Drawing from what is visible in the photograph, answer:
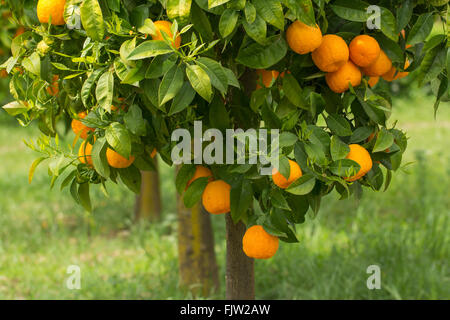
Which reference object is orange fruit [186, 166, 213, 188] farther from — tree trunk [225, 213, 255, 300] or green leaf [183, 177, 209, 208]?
tree trunk [225, 213, 255, 300]

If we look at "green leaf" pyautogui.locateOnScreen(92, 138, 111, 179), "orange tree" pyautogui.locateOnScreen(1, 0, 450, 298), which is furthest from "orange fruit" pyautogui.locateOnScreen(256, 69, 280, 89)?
"green leaf" pyautogui.locateOnScreen(92, 138, 111, 179)

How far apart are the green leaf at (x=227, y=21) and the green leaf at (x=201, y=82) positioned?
0.10 m

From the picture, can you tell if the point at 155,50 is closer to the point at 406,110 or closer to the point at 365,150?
the point at 365,150

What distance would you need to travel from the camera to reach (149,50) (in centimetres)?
108

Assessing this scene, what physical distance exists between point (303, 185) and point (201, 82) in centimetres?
33

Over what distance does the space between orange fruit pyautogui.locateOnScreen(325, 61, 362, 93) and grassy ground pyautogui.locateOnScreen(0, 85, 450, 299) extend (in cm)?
133

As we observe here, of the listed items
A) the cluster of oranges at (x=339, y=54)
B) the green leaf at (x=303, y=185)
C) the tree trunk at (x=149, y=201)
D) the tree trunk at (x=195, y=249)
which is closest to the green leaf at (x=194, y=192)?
the green leaf at (x=303, y=185)

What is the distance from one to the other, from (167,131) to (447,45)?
0.71 m

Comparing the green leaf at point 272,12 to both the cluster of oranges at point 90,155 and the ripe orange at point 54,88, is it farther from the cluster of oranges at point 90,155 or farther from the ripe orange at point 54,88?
the ripe orange at point 54,88

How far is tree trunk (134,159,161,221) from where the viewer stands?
11.7 feet

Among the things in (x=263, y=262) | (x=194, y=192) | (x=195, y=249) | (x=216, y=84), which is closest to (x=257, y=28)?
(x=216, y=84)

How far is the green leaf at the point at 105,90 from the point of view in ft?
3.79

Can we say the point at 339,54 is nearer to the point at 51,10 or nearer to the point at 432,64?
the point at 432,64
